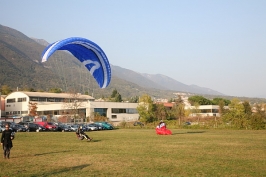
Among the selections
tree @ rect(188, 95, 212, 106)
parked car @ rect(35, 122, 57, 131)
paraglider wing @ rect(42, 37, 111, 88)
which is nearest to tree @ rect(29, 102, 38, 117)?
parked car @ rect(35, 122, 57, 131)

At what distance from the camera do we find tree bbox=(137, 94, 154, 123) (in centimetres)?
7965

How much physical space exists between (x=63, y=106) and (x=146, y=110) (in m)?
21.0

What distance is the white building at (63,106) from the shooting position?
82.9 meters

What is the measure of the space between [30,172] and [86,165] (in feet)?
8.25

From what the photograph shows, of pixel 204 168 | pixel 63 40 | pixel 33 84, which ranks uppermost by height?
A: pixel 33 84

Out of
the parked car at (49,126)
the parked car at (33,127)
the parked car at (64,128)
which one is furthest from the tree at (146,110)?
the parked car at (33,127)

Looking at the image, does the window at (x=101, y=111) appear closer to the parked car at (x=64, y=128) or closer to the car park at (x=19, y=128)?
the parked car at (x=64, y=128)

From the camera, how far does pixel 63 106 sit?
84.9 meters

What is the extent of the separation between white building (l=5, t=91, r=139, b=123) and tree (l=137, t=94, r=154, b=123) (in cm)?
771

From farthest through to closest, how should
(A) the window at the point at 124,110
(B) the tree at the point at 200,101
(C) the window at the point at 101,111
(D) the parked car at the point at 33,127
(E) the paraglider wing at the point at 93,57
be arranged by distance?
(B) the tree at the point at 200,101
(A) the window at the point at 124,110
(C) the window at the point at 101,111
(D) the parked car at the point at 33,127
(E) the paraglider wing at the point at 93,57

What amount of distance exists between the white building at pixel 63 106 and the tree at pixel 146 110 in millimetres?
7709

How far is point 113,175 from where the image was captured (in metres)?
12.3

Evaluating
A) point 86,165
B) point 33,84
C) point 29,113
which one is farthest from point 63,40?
point 33,84

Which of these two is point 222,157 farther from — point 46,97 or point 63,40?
point 46,97
